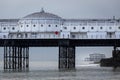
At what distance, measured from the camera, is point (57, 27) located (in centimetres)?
8762

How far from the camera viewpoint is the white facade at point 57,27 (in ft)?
272

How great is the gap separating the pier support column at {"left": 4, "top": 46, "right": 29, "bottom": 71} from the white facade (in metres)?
4.01

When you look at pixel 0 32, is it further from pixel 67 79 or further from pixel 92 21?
pixel 67 79

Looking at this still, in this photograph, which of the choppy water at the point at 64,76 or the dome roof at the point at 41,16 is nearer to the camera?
the choppy water at the point at 64,76

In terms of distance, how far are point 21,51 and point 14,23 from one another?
43.6ft

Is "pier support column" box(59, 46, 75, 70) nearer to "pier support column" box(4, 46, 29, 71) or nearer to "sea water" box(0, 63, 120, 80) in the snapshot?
"pier support column" box(4, 46, 29, 71)

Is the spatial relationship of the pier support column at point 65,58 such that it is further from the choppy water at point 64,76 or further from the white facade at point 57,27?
the choppy water at point 64,76

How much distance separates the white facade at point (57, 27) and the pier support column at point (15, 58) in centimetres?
401

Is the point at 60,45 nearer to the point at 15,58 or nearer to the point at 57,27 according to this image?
the point at 15,58

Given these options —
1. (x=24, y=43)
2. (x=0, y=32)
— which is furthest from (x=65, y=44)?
(x=0, y=32)

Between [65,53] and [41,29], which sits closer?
[65,53]

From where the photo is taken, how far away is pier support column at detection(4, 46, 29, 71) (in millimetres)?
72906

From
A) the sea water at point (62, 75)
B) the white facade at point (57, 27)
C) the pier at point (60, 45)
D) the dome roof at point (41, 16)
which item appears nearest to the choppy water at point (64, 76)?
the sea water at point (62, 75)

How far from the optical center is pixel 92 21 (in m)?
85.0
